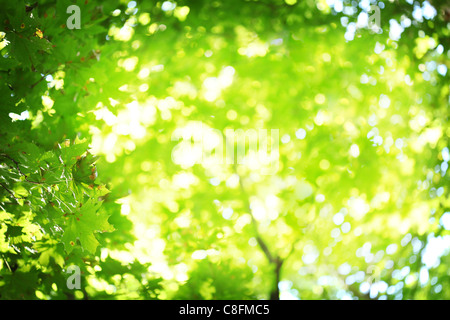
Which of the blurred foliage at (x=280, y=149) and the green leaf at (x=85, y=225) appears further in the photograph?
the blurred foliage at (x=280, y=149)

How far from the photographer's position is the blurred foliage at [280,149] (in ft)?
13.1

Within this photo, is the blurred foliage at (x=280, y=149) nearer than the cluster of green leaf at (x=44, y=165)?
No

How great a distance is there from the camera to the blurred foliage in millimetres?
3990

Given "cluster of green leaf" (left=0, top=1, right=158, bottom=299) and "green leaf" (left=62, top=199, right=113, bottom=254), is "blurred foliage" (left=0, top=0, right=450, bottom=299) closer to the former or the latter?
"cluster of green leaf" (left=0, top=1, right=158, bottom=299)

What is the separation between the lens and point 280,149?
544 centimetres

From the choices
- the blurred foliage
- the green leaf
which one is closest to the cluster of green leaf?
the green leaf

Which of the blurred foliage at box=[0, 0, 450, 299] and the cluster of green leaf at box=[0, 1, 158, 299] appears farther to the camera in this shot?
the blurred foliage at box=[0, 0, 450, 299]

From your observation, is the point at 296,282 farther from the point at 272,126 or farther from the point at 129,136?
the point at 129,136

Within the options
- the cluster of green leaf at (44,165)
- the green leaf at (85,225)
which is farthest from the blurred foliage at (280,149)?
the green leaf at (85,225)

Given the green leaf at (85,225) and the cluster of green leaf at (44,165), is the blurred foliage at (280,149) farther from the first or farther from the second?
the green leaf at (85,225)

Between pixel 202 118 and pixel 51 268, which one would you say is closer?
pixel 51 268
